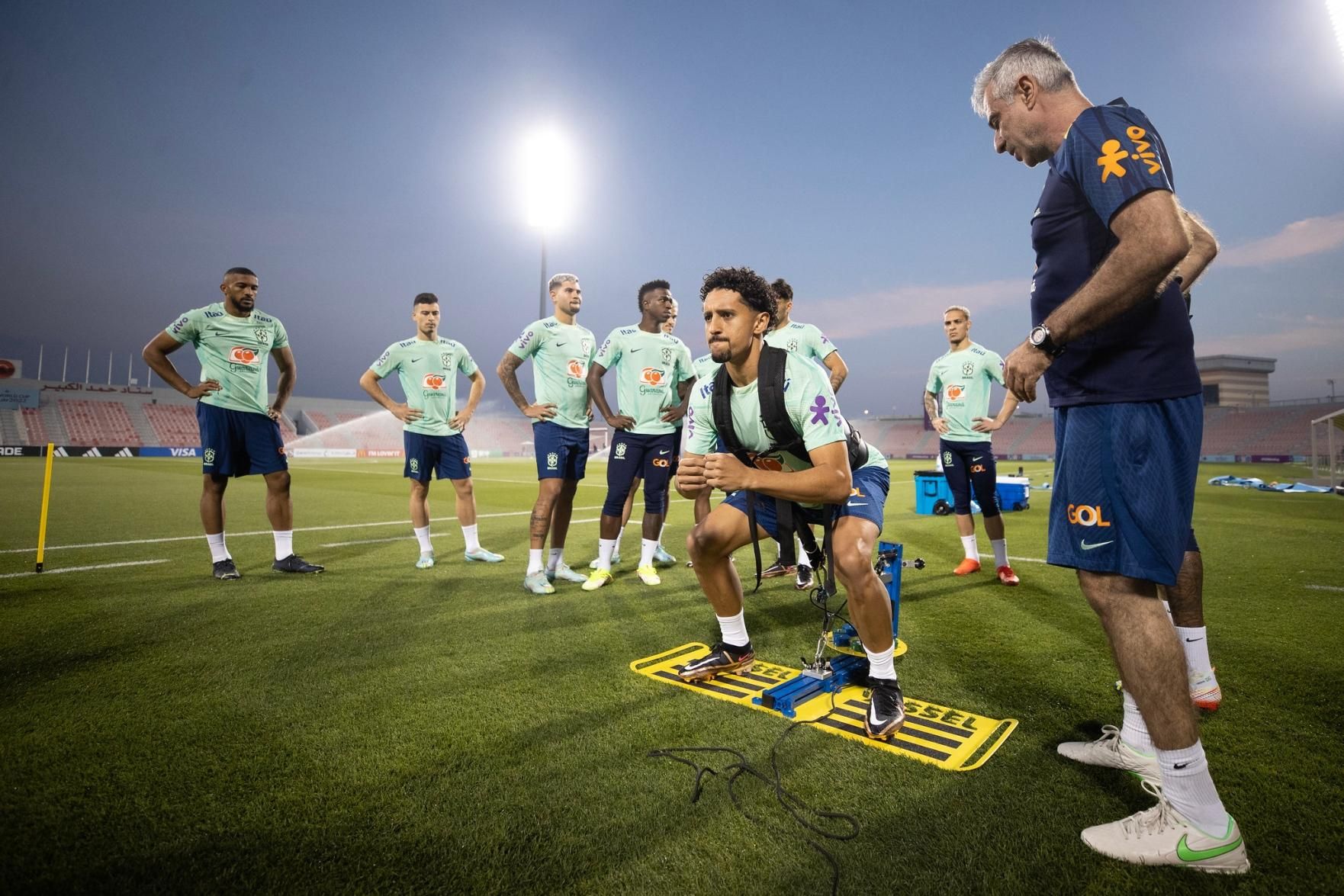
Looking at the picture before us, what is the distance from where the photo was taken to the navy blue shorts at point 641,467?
6.33 meters

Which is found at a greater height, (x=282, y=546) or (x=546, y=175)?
(x=546, y=175)

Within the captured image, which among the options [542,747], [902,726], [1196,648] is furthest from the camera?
[1196,648]

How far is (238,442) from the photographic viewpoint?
624 cm

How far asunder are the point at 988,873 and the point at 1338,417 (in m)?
23.7

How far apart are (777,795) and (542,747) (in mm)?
975

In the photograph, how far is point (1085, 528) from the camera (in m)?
2.08

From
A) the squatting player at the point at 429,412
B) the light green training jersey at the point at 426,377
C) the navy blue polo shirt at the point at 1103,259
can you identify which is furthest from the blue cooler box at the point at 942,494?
the navy blue polo shirt at the point at 1103,259

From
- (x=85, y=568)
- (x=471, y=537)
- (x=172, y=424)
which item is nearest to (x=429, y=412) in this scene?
(x=471, y=537)

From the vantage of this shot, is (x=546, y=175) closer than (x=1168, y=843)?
No

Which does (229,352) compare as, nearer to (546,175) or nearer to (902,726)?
(902,726)

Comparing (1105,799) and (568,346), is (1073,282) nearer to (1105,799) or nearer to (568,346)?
(1105,799)

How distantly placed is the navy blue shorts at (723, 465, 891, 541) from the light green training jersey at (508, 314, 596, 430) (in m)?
3.06

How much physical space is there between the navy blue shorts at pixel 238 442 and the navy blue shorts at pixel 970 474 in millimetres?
6687

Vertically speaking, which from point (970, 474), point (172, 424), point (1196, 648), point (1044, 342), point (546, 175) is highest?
point (546, 175)
